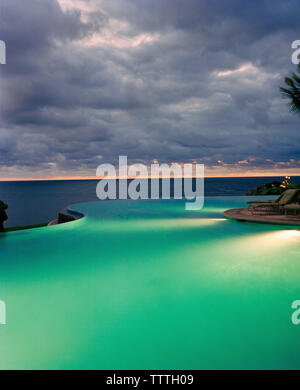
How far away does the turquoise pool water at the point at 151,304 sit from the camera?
2.21 metres

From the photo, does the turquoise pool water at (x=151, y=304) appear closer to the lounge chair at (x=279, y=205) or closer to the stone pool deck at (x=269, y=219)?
the stone pool deck at (x=269, y=219)

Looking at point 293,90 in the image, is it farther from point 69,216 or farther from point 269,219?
point 69,216

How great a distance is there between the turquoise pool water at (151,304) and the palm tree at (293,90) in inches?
299

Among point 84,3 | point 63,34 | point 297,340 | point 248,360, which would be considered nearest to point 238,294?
point 297,340

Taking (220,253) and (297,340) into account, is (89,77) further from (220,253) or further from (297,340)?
(297,340)

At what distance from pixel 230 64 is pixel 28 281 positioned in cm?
1778

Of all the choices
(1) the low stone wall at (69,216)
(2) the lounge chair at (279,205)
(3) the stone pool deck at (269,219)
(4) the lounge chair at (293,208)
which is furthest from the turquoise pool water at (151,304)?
(1) the low stone wall at (69,216)

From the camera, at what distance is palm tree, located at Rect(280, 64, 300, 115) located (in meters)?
10.8

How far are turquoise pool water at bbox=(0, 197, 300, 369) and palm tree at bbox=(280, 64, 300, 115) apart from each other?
759 centimetres

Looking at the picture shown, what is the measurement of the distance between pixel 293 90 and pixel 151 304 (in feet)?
37.5

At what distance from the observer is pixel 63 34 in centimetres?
1109

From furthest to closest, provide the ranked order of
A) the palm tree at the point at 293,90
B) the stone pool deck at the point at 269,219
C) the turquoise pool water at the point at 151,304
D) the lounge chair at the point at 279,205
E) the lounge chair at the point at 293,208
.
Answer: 1. the palm tree at the point at 293,90
2. the lounge chair at the point at 279,205
3. the lounge chair at the point at 293,208
4. the stone pool deck at the point at 269,219
5. the turquoise pool water at the point at 151,304

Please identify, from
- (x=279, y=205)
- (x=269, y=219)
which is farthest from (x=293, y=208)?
(x=269, y=219)

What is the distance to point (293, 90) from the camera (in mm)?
10789
